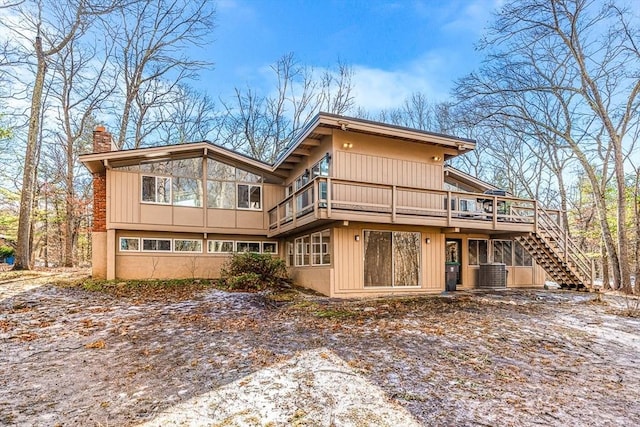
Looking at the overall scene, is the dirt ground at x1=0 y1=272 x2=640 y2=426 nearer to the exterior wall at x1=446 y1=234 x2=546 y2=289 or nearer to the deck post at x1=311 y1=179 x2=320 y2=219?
the deck post at x1=311 y1=179 x2=320 y2=219

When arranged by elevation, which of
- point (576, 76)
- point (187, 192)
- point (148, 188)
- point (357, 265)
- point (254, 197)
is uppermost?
point (576, 76)

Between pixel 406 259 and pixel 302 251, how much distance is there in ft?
12.9

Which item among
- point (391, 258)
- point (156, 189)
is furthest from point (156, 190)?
point (391, 258)

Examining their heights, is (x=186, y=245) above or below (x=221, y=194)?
below

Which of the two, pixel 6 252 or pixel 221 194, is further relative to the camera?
pixel 6 252

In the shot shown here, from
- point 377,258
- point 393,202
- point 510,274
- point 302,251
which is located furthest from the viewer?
point 510,274

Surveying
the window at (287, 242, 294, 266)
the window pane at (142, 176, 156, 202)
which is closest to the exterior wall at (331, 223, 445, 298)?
the window at (287, 242, 294, 266)

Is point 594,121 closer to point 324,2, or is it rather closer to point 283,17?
point 324,2

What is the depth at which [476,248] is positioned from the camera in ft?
47.2

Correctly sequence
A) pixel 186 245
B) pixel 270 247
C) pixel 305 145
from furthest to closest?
pixel 270 247 → pixel 186 245 → pixel 305 145

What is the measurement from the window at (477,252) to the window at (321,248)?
6.67 metres

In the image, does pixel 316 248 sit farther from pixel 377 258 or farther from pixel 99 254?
pixel 99 254

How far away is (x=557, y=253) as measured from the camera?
1291 cm

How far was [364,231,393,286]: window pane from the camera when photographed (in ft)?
36.2
